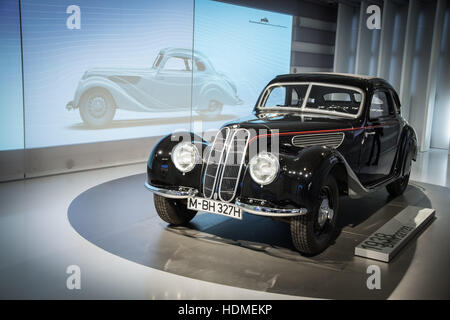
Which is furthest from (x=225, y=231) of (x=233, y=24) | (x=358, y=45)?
(x=358, y=45)

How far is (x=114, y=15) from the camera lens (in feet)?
21.9

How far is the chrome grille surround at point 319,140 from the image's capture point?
12.9 feet

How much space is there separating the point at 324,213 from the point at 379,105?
2.02m

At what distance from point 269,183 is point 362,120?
162 cm

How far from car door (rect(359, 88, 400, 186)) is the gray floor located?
48cm

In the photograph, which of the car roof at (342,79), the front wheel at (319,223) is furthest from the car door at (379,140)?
the front wheel at (319,223)

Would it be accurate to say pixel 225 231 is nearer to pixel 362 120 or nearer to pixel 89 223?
pixel 89 223

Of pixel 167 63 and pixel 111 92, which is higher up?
pixel 167 63

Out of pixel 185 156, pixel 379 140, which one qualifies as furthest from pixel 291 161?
pixel 379 140

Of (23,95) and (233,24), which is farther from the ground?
(233,24)

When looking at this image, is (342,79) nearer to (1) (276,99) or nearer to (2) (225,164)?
(1) (276,99)

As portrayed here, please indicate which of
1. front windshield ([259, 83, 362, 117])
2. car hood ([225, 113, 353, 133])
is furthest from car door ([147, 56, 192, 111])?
car hood ([225, 113, 353, 133])

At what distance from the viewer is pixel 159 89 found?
7.59 metres

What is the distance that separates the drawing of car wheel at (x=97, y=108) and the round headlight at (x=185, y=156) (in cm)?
311
